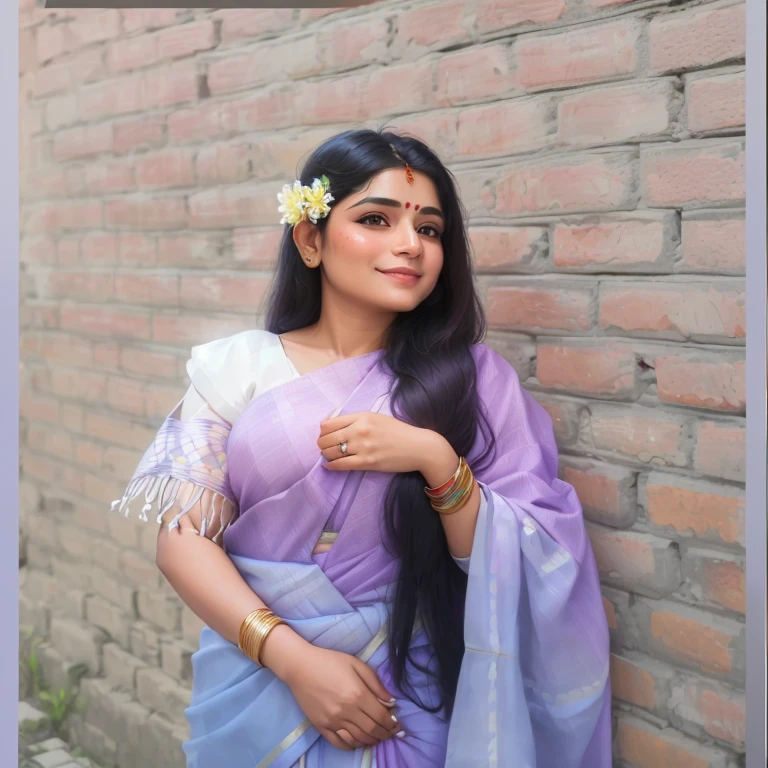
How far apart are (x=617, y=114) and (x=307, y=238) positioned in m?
0.39

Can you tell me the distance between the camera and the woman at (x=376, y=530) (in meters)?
1.02

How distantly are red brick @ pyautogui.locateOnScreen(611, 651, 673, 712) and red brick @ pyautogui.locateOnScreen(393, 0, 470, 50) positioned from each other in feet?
2.67

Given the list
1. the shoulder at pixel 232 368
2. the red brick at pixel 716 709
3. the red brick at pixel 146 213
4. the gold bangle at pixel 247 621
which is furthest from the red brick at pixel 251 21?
the red brick at pixel 716 709

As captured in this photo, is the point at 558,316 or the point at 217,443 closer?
the point at 217,443

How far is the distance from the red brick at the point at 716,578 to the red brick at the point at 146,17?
0.94 metres

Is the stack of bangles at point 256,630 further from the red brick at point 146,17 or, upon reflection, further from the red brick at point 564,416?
the red brick at point 146,17

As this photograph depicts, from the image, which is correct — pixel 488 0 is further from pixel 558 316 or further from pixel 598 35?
pixel 558 316

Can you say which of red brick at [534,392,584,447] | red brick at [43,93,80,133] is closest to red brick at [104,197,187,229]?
red brick at [43,93,80,133]

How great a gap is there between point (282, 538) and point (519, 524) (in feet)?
0.85

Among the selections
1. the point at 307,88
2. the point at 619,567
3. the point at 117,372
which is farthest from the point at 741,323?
the point at 117,372

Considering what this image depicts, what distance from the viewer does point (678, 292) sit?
1.09 metres

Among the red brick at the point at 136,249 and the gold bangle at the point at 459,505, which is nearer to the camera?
the gold bangle at the point at 459,505

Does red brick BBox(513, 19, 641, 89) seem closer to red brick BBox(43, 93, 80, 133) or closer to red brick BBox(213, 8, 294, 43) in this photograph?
red brick BBox(213, 8, 294, 43)

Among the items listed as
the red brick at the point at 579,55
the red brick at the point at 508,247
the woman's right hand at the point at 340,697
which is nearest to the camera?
the woman's right hand at the point at 340,697
